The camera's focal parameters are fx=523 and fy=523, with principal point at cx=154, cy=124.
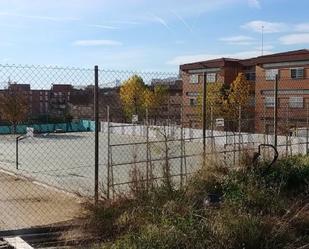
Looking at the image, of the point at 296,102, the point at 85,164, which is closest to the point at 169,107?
the point at 85,164

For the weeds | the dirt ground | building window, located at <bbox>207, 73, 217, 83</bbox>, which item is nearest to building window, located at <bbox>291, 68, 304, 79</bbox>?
building window, located at <bbox>207, 73, 217, 83</bbox>

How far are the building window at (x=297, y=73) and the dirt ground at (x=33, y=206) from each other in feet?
141

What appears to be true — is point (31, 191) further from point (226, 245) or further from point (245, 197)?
point (226, 245)

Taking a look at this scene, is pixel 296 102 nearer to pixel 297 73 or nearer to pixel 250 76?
pixel 297 73

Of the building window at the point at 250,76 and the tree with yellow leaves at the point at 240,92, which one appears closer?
the tree with yellow leaves at the point at 240,92

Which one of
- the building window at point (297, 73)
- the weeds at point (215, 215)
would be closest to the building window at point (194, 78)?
the building window at point (297, 73)

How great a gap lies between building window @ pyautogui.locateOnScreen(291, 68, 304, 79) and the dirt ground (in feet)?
141

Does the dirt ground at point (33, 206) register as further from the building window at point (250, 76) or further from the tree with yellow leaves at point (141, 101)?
the building window at point (250, 76)

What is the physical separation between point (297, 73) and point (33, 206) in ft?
156

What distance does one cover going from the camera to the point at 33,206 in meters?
13.2

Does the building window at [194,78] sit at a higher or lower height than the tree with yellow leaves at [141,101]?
higher

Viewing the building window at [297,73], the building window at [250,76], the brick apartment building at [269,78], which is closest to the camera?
the brick apartment building at [269,78]

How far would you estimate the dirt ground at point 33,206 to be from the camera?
418 inches

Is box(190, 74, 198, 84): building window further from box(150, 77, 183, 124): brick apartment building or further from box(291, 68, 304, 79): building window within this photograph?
box(150, 77, 183, 124): brick apartment building
